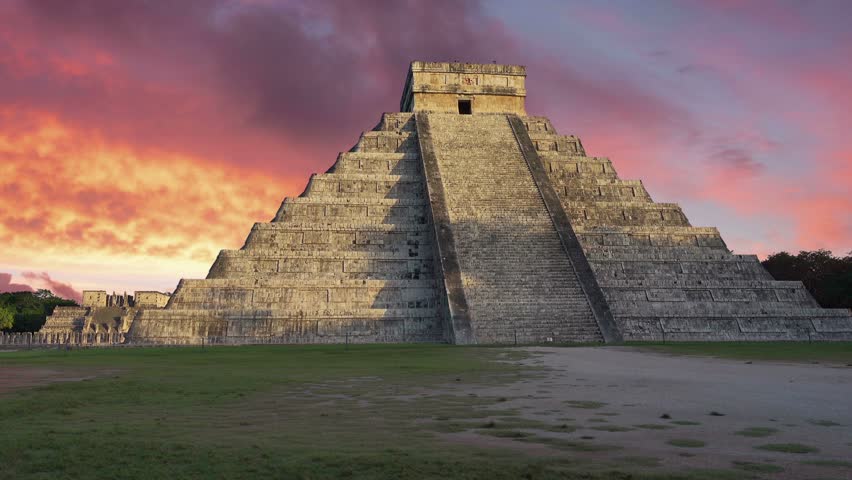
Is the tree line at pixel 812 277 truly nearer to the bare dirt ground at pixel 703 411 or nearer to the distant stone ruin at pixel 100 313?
the distant stone ruin at pixel 100 313

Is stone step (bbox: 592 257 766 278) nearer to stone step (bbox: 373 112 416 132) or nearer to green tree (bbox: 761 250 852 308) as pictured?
stone step (bbox: 373 112 416 132)

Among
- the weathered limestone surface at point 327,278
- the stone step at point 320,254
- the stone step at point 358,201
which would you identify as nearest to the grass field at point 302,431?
the weathered limestone surface at point 327,278

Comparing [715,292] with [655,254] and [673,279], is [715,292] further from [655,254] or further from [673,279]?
[655,254]

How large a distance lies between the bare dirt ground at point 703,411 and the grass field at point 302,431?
9 cm

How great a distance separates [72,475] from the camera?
16.4 feet

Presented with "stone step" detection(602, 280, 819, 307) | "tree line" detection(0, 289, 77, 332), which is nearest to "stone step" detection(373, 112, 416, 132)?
"stone step" detection(602, 280, 819, 307)

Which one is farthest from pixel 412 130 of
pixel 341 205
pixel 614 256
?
pixel 614 256

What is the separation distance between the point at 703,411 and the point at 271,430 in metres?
4.91

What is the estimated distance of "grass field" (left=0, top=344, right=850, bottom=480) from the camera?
5086 millimetres

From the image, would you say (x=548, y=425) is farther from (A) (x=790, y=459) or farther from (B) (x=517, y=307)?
(B) (x=517, y=307)

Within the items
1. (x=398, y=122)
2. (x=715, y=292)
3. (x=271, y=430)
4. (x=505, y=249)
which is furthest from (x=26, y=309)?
(x=271, y=430)

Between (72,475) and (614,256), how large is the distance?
98.7ft

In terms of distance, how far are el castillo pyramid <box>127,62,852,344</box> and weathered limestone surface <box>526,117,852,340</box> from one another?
7cm

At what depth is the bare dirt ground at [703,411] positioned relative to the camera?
18.2 ft
